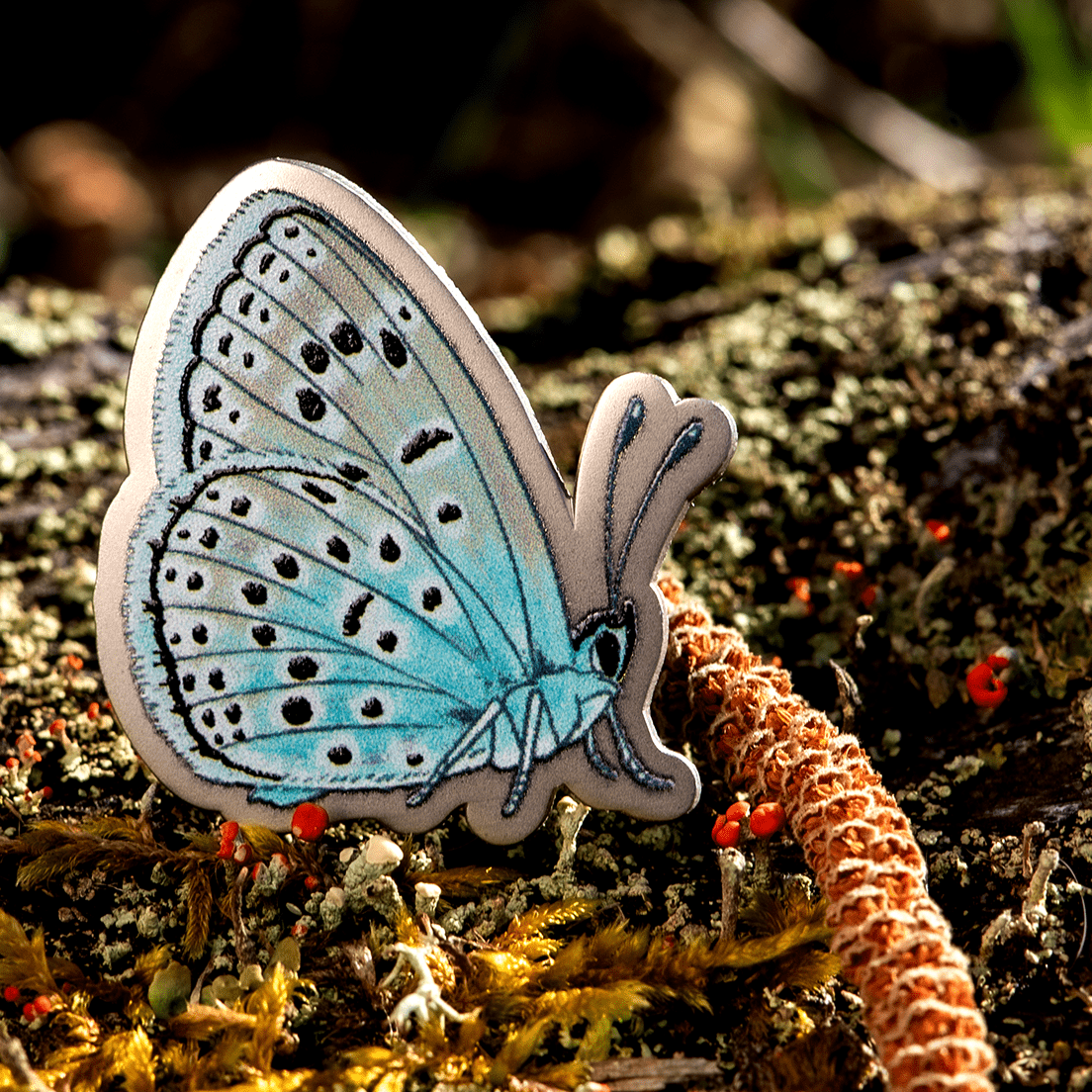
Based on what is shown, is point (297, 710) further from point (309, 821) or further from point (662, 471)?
point (662, 471)

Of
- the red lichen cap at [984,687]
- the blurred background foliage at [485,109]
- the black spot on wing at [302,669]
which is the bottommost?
the black spot on wing at [302,669]

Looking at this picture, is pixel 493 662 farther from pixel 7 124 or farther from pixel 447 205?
pixel 7 124

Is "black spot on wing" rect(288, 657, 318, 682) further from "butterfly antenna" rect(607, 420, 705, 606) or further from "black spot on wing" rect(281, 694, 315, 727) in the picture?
"butterfly antenna" rect(607, 420, 705, 606)

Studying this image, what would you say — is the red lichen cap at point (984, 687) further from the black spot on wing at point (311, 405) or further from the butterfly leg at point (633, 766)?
the black spot on wing at point (311, 405)

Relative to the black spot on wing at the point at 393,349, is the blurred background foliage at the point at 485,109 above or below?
above

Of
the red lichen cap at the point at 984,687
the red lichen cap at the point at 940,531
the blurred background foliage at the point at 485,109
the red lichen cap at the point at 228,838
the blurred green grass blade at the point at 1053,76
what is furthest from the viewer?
the blurred background foliage at the point at 485,109

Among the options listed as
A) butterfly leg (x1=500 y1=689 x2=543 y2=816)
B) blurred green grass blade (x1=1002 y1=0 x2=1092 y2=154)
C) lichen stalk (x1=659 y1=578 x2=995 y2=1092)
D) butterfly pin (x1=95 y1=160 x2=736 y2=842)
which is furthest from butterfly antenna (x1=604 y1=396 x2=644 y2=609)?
blurred green grass blade (x1=1002 y1=0 x2=1092 y2=154)

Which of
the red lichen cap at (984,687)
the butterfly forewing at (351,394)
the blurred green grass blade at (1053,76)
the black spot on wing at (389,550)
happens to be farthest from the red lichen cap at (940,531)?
the blurred green grass blade at (1053,76)
